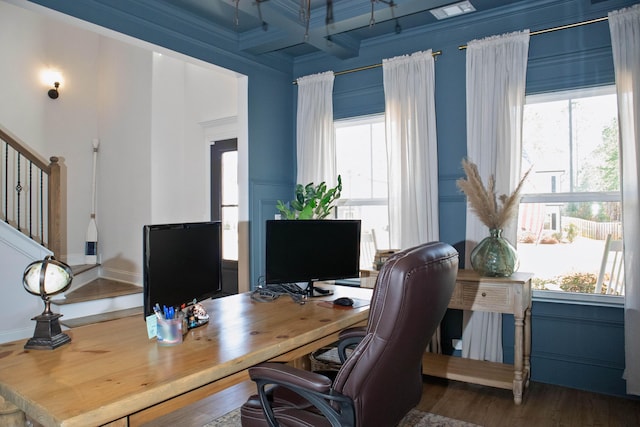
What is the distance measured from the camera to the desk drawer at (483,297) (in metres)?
2.83

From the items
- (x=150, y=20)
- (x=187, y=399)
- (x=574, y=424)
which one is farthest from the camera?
(x=150, y=20)

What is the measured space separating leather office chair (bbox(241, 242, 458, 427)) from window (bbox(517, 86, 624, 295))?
2.10 meters

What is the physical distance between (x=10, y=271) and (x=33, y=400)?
11.6ft

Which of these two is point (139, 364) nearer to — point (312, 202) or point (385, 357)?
point (385, 357)

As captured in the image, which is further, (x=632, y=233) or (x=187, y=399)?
(x=632, y=233)

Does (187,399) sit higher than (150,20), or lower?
lower

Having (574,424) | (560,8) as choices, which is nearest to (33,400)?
(574,424)

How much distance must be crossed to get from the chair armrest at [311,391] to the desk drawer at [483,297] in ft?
5.94

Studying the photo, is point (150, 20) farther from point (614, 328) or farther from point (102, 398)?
point (614, 328)

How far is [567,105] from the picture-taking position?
320 cm

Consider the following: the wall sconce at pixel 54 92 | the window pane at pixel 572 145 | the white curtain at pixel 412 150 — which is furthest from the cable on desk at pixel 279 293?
the wall sconce at pixel 54 92

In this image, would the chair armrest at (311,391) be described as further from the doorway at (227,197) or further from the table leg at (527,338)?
the doorway at (227,197)

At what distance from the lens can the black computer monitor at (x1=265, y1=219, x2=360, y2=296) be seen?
2.44 meters

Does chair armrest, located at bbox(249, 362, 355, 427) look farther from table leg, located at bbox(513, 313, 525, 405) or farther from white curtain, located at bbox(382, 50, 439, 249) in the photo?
white curtain, located at bbox(382, 50, 439, 249)
